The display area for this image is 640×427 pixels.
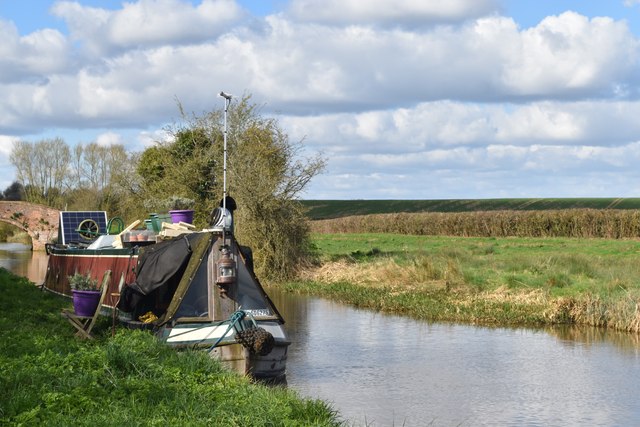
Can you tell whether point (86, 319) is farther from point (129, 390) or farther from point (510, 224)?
point (510, 224)

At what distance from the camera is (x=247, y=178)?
90.5 ft

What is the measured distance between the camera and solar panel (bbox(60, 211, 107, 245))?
80.4 ft

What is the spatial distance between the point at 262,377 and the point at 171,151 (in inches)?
882

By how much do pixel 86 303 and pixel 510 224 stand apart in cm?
4047

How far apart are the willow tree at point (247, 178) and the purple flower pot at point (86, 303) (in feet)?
46.0

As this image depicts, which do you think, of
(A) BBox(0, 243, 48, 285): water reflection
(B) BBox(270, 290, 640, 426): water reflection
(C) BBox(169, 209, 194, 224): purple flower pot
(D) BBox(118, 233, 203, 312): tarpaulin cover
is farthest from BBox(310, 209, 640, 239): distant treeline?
(D) BBox(118, 233, 203, 312): tarpaulin cover

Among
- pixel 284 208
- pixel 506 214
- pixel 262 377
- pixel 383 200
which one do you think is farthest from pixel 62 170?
pixel 262 377

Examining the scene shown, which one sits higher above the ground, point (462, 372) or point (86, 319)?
point (86, 319)

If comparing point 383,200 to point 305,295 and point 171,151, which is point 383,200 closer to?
point 171,151

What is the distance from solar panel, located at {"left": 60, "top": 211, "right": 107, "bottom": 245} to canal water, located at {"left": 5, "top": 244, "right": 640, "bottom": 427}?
7.54m

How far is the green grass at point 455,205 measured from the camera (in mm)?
82562

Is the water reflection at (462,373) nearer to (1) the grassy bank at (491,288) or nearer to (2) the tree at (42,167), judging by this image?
(1) the grassy bank at (491,288)

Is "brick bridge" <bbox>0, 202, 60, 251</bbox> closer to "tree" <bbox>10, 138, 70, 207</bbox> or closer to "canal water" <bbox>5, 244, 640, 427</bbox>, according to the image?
"tree" <bbox>10, 138, 70, 207</bbox>

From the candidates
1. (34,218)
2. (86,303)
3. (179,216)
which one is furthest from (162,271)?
(34,218)
